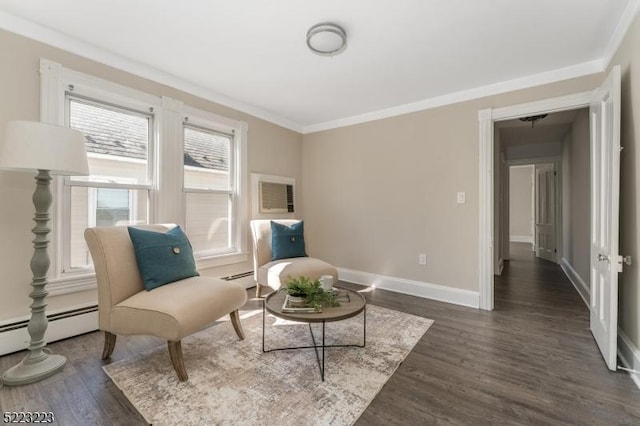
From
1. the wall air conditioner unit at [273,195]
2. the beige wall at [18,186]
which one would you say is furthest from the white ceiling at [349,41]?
the wall air conditioner unit at [273,195]

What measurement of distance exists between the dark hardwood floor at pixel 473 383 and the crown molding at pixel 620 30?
230cm

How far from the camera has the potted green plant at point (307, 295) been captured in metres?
2.01

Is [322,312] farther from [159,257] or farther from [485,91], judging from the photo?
[485,91]

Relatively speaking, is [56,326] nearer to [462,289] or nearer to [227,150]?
[227,150]

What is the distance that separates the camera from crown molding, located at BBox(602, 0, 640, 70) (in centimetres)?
179

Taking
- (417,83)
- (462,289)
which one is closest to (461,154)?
(417,83)

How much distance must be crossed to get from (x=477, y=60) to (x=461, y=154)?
979mm

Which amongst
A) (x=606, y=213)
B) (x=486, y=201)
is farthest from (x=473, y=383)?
(x=486, y=201)

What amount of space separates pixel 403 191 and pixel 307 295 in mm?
2156

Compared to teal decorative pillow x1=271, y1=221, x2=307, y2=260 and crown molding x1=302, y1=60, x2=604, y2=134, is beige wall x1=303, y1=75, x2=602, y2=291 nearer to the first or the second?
crown molding x1=302, y1=60, x2=604, y2=134

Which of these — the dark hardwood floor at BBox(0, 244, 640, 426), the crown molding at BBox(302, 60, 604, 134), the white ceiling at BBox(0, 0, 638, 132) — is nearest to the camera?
the dark hardwood floor at BBox(0, 244, 640, 426)

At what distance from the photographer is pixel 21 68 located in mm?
2096

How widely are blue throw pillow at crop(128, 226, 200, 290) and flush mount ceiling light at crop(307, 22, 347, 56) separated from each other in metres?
1.90

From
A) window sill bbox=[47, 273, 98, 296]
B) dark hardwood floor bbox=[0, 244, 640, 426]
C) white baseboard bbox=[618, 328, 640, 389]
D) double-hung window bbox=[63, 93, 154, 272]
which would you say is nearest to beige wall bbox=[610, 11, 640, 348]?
white baseboard bbox=[618, 328, 640, 389]
